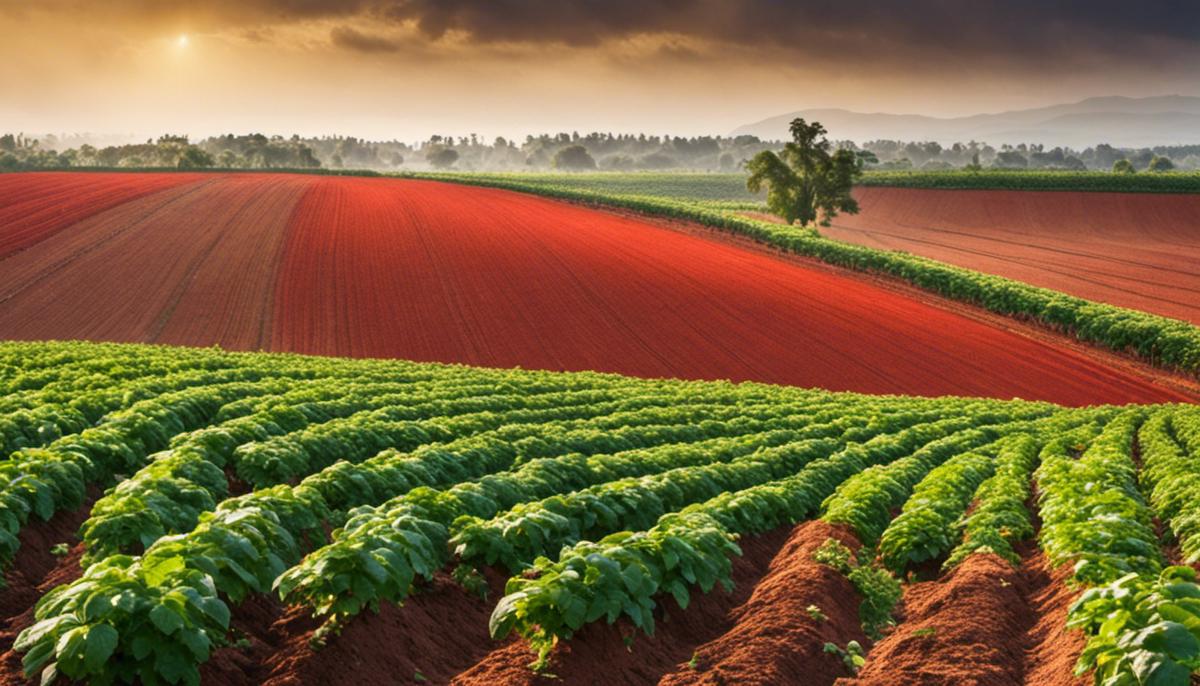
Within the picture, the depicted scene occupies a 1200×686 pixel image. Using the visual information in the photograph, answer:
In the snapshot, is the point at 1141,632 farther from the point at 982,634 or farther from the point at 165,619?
the point at 165,619

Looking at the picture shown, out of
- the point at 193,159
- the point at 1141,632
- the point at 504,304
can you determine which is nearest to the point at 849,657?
the point at 1141,632

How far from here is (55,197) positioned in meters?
78.2

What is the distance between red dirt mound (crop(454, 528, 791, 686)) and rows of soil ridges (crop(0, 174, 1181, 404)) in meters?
30.8

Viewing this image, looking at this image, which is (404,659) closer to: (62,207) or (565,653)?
(565,653)

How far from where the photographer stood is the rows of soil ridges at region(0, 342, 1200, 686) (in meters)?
8.60

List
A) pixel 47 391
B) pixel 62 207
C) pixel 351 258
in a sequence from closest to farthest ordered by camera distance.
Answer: pixel 47 391, pixel 351 258, pixel 62 207

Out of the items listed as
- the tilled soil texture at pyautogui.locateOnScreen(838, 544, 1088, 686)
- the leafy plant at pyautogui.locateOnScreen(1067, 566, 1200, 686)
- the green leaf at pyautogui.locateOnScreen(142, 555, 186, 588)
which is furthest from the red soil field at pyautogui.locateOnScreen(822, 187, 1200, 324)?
the green leaf at pyautogui.locateOnScreen(142, 555, 186, 588)

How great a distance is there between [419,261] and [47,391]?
132ft

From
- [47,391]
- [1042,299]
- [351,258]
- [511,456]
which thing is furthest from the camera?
[351,258]

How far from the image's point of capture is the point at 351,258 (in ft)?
193

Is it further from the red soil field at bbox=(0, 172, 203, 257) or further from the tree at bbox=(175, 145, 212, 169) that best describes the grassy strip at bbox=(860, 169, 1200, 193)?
the tree at bbox=(175, 145, 212, 169)

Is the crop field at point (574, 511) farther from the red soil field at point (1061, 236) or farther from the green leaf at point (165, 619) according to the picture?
the red soil field at point (1061, 236)

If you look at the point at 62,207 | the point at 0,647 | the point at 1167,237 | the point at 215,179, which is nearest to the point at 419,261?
the point at 62,207

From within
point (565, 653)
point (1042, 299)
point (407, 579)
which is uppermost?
point (407, 579)
